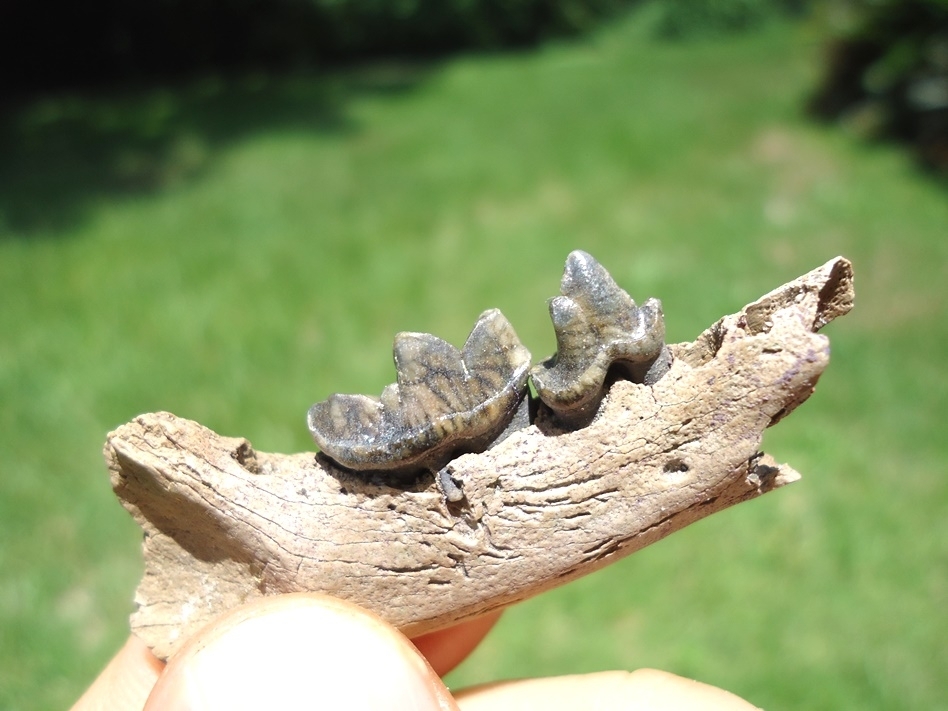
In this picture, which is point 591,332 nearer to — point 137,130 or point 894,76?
point 894,76

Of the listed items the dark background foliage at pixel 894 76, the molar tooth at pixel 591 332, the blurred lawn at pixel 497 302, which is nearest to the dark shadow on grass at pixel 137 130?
the blurred lawn at pixel 497 302

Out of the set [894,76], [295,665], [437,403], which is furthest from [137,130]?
[295,665]

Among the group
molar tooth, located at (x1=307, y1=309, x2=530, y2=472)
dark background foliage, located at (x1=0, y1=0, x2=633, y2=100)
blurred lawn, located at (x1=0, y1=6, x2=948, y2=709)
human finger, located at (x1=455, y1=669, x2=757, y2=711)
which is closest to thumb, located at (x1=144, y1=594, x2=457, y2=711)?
molar tooth, located at (x1=307, y1=309, x2=530, y2=472)

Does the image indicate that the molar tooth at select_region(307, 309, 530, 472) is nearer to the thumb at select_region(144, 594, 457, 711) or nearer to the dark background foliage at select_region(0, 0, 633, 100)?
the thumb at select_region(144, 594, 457, 711)

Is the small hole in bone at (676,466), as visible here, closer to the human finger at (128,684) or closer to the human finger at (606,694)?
the human finger at (606,694)

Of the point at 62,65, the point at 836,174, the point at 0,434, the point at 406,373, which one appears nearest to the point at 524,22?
the point at 62,65

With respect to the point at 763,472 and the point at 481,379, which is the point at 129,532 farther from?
the point at 763,472
